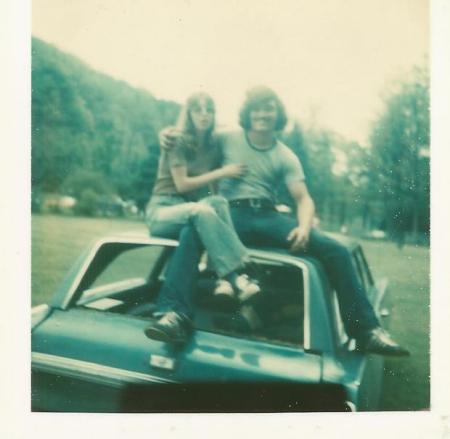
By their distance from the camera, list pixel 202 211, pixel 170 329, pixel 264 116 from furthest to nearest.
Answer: pixel 264 116
pixel 202 211
pixel 170 329

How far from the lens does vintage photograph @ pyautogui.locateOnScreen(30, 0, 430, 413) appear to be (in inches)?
94.7

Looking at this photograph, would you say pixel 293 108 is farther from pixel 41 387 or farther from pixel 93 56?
pixel 41 387

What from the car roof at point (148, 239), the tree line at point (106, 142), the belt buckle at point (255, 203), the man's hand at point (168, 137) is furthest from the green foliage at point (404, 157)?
the man's hand at point (168, 137)

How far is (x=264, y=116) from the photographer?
8.46 ft

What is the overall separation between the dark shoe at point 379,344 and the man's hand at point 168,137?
130cm

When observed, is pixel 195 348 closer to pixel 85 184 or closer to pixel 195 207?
pixel 195 207

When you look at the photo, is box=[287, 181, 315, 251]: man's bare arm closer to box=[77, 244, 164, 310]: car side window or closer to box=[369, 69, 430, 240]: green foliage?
box=[369, 69, 430, 240]: green foliage

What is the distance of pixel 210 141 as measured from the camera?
254 cm

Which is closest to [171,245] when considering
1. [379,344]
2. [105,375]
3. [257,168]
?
[257,168]

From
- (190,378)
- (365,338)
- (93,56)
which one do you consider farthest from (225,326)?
(93,56)

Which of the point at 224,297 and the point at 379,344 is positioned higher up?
the point at 224,297

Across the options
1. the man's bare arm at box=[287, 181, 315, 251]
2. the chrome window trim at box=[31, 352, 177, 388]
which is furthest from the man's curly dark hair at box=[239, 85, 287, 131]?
the chrome window trim at box=[31, 352, 177, 388]

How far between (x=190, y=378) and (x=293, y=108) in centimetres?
138

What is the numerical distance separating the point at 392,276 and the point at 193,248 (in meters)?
1.01
